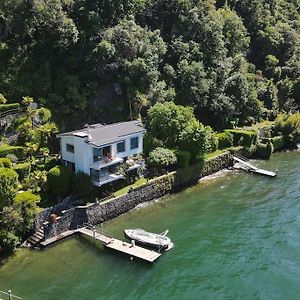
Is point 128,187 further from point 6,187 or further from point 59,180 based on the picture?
point 6,187

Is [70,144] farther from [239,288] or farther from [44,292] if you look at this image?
[239,288]

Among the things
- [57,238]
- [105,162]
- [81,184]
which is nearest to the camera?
[57,238]

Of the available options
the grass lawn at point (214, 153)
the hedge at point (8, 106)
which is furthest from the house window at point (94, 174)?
the grass lawn at point (214, 153)

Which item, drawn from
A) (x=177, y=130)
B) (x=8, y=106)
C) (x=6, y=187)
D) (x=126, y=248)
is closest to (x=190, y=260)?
(x=126, y=248)

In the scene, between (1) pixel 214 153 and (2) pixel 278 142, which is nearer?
(1) pixel 214 153

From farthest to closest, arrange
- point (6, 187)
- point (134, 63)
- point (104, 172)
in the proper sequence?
point (134, 63) → point (104, 172) → point (6, 187)

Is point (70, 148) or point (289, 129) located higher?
point (70, 148)

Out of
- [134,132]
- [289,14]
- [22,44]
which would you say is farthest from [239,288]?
[289,14]

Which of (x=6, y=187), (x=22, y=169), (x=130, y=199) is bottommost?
(x=130, y=199)
